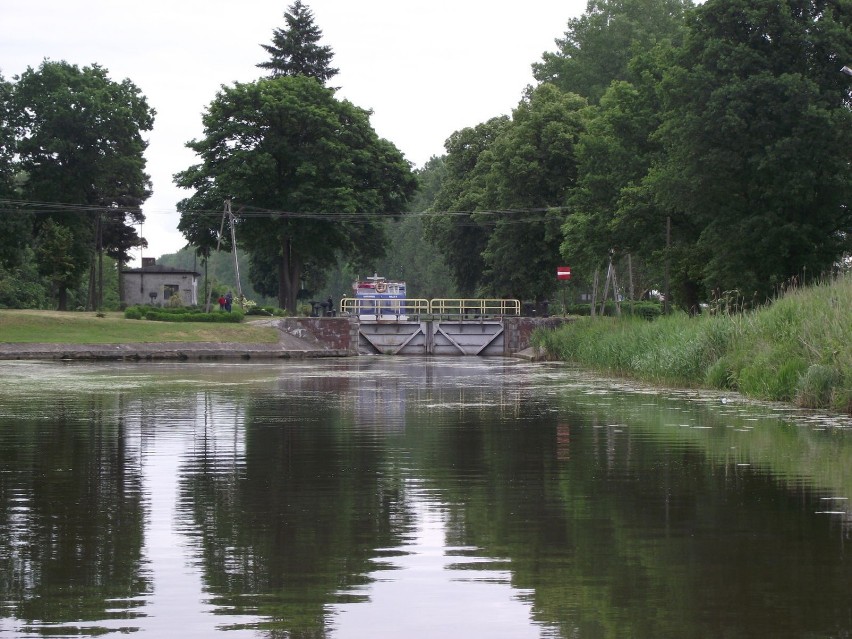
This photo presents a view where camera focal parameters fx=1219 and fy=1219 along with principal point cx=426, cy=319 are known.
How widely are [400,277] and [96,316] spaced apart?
315 feet

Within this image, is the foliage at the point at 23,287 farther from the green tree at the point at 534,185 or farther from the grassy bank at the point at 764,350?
the grassy bank at the point at 764,350

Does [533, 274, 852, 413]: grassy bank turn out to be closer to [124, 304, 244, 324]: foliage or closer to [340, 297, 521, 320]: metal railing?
[124, 304, 244, 324]: foliage

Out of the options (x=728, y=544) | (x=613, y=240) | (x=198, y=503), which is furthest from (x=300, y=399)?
(x=613, y=240)

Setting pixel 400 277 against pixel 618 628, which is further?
pixel 400 277

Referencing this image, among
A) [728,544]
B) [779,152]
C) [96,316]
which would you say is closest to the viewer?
[728,544]

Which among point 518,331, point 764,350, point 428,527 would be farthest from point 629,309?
point 428,527

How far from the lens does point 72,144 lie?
294 ft

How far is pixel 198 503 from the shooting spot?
13.3 m

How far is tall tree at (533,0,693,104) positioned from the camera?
352 feet

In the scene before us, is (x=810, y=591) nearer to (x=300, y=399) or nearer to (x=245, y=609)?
(x=245, y=609)

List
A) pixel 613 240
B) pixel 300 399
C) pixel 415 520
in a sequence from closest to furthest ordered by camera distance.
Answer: pixel 415 520, pixel 300 399, pixel 613 240

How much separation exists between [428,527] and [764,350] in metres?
20.7

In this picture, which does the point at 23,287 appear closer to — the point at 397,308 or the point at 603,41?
Answer: the point at 397,308

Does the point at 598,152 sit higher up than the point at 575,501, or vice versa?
the point at 598,152
